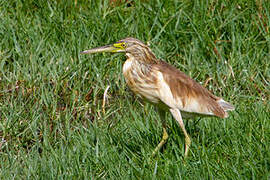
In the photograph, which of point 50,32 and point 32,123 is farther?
point 50,32

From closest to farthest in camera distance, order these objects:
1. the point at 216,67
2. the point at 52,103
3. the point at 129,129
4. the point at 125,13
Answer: the point at 129,129 → the point at 52,103 → the point at 216,67 → the point at 125,13

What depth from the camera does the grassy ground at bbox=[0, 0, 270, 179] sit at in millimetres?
4230

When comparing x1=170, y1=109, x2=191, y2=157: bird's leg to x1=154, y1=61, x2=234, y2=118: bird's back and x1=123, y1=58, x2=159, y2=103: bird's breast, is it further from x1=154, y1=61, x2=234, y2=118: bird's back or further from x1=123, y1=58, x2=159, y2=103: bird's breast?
x1=123, y1=58, x2=159, y2=103: bird's breast

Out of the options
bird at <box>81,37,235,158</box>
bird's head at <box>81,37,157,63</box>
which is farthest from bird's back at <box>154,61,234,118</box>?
bird's head at <box>81,37,157,63</box>

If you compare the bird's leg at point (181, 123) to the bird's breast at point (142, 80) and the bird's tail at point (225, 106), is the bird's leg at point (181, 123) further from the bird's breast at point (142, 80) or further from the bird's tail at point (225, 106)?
the bird's tail at point (225, 106)

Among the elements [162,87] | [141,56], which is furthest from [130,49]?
[162,87]

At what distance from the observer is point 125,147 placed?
15.1ft

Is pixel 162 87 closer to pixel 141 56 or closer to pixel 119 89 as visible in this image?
pixel 141 56

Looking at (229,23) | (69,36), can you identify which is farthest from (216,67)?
(69,36)

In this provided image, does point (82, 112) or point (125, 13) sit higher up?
point (125, 13)

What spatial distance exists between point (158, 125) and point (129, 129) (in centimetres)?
34

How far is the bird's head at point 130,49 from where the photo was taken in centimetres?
464

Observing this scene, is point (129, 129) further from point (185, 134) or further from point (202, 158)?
point (202, 158)

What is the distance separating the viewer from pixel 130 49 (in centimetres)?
468
